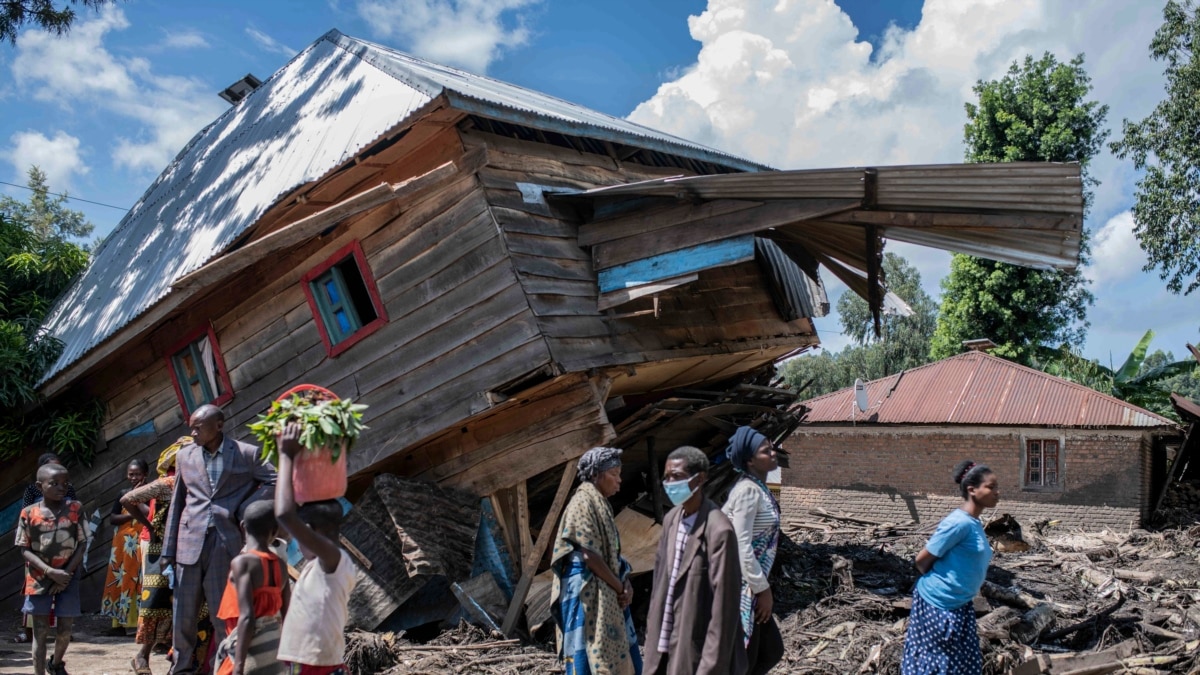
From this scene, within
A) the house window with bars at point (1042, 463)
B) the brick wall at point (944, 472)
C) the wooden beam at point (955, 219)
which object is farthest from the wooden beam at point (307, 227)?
the house window with bars at point (1042, 463)

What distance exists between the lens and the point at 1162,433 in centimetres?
1719

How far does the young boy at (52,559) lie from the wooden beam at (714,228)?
15.7 ft

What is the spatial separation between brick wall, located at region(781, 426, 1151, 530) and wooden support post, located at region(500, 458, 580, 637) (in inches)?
438

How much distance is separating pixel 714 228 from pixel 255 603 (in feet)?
16.7

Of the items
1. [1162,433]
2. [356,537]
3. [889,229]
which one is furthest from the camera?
[1162,433]

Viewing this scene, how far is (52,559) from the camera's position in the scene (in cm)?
621

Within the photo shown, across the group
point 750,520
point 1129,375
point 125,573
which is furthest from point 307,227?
point 1129,375

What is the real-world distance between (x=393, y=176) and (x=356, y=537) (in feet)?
11.1

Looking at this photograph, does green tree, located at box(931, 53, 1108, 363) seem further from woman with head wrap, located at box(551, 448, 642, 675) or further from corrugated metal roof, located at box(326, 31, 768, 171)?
woman with head wrap, located at box(551, 448, 642, 675)

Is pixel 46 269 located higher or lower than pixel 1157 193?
higher

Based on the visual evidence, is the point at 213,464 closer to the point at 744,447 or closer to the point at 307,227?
the point at 307,227

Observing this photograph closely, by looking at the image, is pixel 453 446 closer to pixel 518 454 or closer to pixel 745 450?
pixel 518 454

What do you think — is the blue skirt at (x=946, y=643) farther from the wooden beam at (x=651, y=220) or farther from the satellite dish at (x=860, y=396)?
the satellite dish at (x=860, y=396)

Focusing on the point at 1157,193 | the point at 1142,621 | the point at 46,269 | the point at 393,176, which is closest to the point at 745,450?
the point at 393,176
